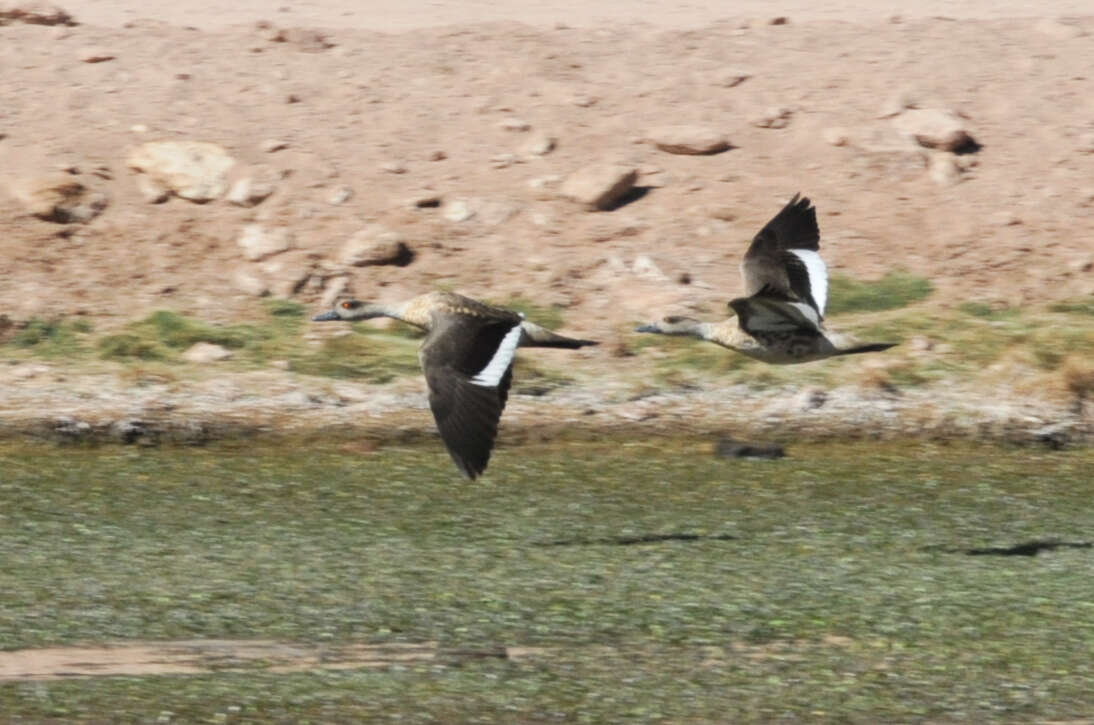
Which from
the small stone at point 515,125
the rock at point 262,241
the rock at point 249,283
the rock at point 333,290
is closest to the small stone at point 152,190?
the rock at point 262,241

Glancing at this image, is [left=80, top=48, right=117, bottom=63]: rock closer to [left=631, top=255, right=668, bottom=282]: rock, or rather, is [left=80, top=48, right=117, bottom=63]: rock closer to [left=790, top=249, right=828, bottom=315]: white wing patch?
[left=631, top=255, right=668, bottom=282]: rock

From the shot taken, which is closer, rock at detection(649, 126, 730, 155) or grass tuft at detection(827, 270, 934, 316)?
grass tuft at detection(827, 270, 934, 316)

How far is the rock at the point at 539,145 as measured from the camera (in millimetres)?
19219

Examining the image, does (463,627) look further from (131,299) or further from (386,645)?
(131,299)

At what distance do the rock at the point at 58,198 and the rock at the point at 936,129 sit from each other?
7330mm

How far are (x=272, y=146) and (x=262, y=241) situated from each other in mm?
1904

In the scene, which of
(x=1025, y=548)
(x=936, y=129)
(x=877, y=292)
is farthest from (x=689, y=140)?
(x=1025, y=548)

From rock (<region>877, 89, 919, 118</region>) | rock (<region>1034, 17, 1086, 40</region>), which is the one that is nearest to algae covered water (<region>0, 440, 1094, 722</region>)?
rock (<region>877, 89, 919, 118</region>)

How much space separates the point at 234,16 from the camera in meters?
23.9

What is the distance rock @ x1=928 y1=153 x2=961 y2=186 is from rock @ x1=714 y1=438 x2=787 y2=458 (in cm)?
577

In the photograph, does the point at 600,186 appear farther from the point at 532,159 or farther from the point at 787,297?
the point at 787,297

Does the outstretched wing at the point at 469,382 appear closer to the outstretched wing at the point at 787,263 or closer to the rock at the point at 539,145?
the outstretched wing at the point at 787,263

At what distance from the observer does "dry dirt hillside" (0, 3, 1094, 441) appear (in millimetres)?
17172

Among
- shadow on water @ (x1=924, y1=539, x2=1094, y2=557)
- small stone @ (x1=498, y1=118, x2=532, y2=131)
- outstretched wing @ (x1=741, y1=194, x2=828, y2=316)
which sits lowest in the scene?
small stone @ (x1=498, y1=118, x2=532, y2=131)
